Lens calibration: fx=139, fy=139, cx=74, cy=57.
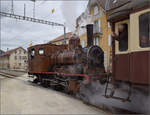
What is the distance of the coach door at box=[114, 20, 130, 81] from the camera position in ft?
11.8

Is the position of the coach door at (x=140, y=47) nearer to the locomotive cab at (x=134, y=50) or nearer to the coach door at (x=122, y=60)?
the locomotive cab at (x=134, y=50)

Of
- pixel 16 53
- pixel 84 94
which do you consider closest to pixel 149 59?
pixel 84 94

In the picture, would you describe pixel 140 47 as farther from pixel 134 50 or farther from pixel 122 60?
pixel 122 60

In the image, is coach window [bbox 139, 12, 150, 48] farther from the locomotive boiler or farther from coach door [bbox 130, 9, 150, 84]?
the locomotive boiler

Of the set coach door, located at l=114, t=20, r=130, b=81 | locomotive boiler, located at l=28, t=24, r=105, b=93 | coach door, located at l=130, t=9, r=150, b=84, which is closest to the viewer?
coach door, located at l=130, t=9, r=150, b=84

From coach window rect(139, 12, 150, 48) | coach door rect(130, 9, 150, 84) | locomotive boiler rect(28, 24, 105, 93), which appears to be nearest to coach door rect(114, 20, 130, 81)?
coach door rect(130, 9, 150, 84)

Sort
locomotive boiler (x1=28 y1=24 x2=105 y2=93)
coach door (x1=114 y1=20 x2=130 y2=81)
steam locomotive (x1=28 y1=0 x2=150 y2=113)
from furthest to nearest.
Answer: locomotive boiler (x1=28 y1=24 x2=105 y2=93) < coach door (x1=114 y1=20 x2=130 y2=81) < steam locomotive (x1=28 y1=0 x2=150 y2=113)

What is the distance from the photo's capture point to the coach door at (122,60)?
11.8 feet

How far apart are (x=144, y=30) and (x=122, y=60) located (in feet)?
3.09

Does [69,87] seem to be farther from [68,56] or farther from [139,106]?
[139,106]

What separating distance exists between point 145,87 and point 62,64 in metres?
5.64

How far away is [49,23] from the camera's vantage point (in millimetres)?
18781

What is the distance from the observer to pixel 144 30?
10.5 ft

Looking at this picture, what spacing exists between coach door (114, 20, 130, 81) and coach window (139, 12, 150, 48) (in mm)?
424
